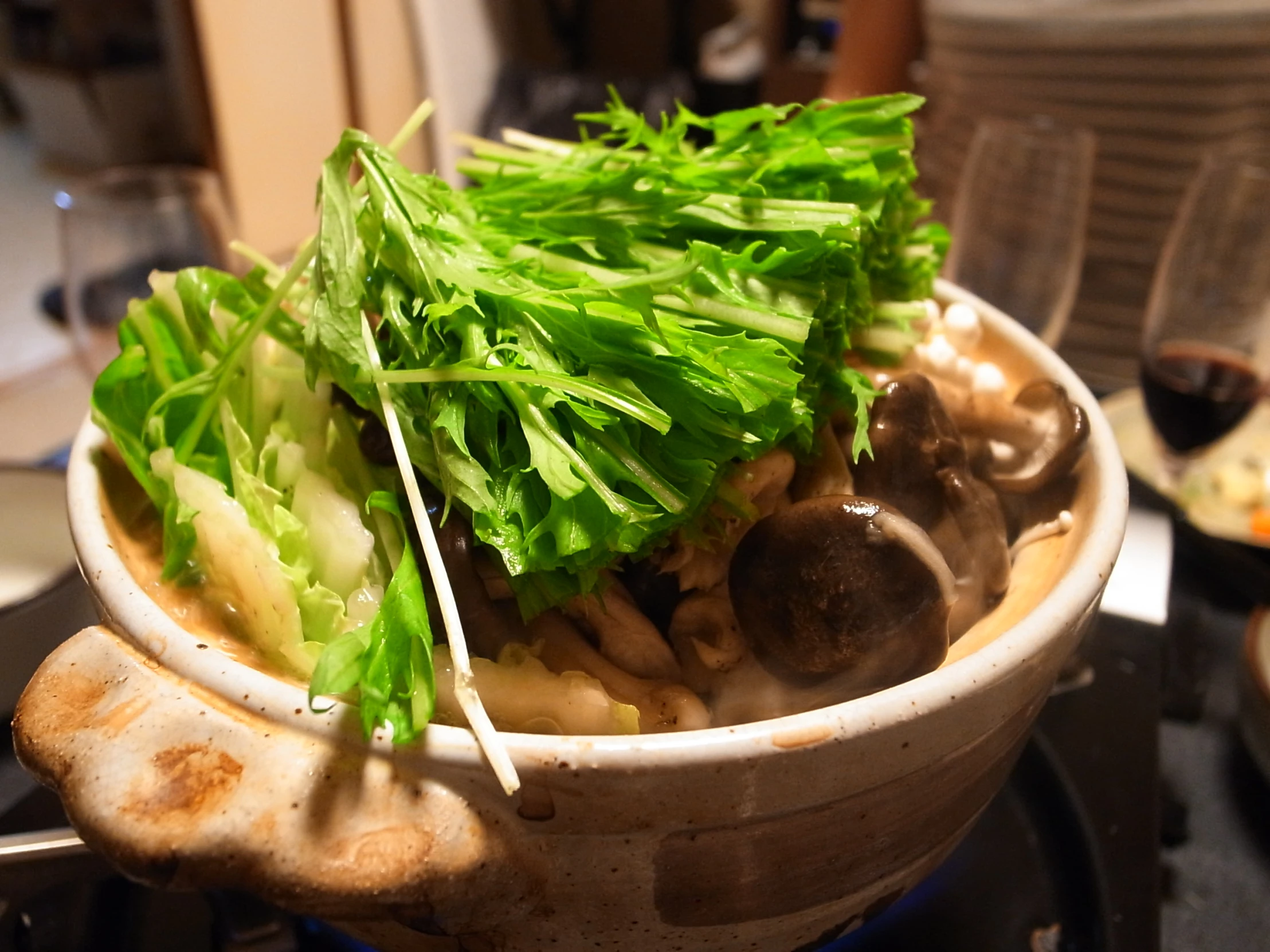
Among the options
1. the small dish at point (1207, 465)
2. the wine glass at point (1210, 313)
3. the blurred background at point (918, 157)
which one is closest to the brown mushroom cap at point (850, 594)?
the blurred background at point (918, 157)

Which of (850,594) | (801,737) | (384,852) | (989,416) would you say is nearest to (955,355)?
(989,416)

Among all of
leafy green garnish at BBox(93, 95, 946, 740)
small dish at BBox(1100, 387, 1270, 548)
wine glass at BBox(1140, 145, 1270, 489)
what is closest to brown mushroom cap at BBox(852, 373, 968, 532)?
leafy green garnish at BBox(93, 95, 946, 740)

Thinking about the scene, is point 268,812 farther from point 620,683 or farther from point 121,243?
point 121,243

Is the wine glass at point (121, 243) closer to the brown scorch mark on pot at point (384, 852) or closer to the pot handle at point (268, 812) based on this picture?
the pot handle at point (268, 812)

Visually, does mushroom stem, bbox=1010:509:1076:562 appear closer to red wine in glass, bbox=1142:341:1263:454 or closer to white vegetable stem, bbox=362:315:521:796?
white vegetable stem, bbox=362:315:521:796

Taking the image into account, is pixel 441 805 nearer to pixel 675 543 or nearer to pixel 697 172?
pixel 675 543

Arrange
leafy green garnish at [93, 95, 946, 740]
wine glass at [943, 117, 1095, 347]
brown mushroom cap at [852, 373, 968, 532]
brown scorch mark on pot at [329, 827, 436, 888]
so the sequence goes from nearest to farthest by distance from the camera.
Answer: brown scorch mark on pot at [329, 827, 436, 888], leafy green garnish at [93, 95, 946, 740], brown mushroom cap at [852, 373, 968, 532], wine glass at [943, 117, 1095, 347]

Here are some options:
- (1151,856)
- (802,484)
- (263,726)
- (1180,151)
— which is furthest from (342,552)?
(1180,151)
